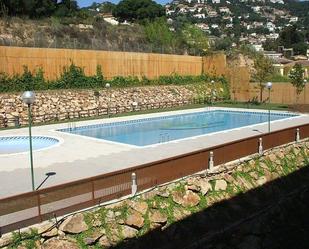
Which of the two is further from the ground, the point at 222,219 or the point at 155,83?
the point at 155,83

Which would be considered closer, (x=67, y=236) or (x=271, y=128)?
(x=67, y=236)

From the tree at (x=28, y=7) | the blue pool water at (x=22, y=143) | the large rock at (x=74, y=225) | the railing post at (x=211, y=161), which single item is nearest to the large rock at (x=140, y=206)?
the large rock at (x=74, y=225)

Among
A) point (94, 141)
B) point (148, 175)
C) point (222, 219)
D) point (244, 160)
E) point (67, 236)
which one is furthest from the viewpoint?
point (94, 141)

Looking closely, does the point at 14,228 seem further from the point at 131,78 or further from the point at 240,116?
the point at 131,78

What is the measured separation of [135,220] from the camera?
38.5ft

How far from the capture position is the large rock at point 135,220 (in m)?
11.6

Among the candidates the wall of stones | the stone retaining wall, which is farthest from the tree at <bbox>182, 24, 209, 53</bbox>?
the stone retaining wall

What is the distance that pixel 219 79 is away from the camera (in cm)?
4412

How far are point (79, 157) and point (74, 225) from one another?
6.90 meters

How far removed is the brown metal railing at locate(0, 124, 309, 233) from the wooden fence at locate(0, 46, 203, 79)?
1921 cm

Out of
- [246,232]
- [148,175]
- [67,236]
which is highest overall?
[148,175]

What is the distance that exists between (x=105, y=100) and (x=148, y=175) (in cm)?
2176

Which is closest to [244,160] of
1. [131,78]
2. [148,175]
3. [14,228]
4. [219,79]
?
[148,175]

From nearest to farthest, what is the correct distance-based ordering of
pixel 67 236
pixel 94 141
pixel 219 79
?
1. pixel 67 236
2. pixel 94 141
3. pixel 219 79
